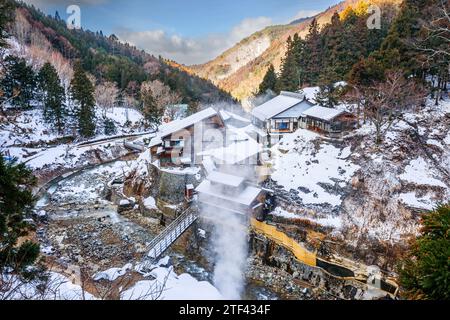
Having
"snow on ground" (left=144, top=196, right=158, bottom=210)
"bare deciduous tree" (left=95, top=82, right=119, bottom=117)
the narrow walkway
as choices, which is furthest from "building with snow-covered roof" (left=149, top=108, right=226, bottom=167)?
"bare deciduous tree" (left=95, top=82, right=119, bottom=117)

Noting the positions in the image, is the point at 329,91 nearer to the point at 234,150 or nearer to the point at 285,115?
the point at 285,115

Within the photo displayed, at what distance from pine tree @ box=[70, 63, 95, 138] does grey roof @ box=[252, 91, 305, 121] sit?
21353 millimetres

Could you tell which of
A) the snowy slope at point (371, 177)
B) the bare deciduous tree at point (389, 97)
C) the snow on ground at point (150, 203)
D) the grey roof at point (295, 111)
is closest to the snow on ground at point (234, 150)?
the snowy slope at point (371, 177)

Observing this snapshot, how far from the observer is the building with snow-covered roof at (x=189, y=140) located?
2281cm

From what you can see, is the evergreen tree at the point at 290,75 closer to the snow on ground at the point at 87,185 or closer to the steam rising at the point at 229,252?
the snow on ground at the point at 87,185

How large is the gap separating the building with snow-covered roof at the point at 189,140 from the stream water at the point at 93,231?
6073 millimetres

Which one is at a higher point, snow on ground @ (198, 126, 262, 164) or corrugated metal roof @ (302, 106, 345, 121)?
corrugated metal roof @ (302, 106, 345, 121)

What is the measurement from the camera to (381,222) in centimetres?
1562

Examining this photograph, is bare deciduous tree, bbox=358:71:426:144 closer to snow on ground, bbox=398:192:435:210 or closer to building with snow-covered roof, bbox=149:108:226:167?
snow on ground, bbox=398:192:435:210

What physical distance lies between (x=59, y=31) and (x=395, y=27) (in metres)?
62.9

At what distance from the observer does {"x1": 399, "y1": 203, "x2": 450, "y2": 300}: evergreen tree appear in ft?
13.1

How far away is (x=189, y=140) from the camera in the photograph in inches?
936

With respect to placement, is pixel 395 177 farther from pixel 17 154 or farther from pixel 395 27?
pixel 17 154
